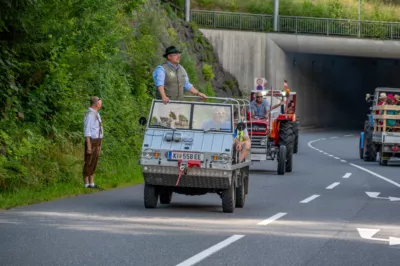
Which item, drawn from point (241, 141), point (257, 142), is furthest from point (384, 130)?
→ point (241, 141)

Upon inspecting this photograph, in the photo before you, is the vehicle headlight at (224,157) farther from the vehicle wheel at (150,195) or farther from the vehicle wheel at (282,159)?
the vehicle wheel at (282,159)

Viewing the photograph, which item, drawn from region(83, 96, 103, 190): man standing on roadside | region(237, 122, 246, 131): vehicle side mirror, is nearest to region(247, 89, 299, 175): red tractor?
region(83, 96, 103, 190): man standing on roadside

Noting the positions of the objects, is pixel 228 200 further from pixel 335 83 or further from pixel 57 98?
pixel 335 83

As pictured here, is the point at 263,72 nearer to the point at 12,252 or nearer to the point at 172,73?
the point at 172,73

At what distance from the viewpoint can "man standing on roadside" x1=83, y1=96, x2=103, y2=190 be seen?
1950 centimetres

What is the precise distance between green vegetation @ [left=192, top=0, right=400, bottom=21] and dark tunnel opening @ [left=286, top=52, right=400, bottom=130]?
3.18 meters

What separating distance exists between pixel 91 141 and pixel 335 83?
206 ft

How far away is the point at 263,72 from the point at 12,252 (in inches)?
2231

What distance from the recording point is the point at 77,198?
1742cm

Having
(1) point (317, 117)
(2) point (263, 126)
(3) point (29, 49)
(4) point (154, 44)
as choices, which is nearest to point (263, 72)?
(1) point (317, 117)

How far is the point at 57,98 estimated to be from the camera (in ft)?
70.9

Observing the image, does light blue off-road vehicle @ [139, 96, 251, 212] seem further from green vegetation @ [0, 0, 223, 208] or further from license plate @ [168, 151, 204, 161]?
green vegetation @ [0, 0, 223, 208]

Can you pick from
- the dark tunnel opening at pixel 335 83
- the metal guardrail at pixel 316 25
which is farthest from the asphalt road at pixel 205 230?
the dark tunnel opening at pixel 335 83

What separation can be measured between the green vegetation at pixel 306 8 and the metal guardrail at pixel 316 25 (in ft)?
4.78
